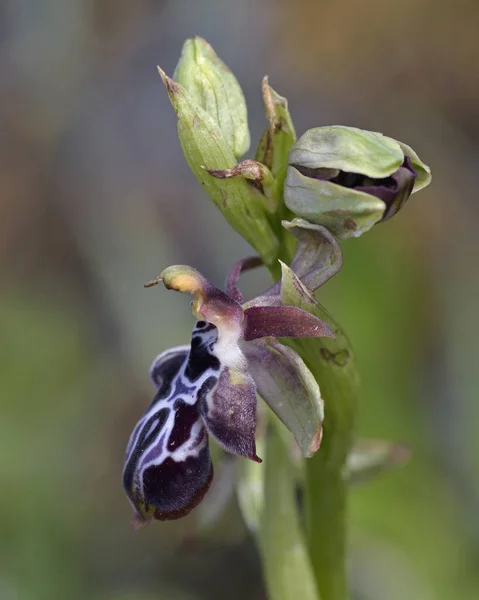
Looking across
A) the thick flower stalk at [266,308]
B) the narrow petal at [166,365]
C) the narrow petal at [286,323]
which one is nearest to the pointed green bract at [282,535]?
the thick flower stalk at [266,308]

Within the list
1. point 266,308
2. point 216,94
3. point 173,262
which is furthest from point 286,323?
point 173,262

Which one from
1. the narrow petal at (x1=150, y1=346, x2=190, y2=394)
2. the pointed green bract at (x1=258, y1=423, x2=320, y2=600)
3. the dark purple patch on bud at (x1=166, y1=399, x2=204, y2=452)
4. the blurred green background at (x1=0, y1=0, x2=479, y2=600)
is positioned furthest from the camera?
the blurred green background at (x1=0, y1=0, x2=479, y2=600)

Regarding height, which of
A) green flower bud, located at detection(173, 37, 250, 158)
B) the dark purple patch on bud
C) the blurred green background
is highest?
green flower bud, located at detection(173, 37, 250, 158)

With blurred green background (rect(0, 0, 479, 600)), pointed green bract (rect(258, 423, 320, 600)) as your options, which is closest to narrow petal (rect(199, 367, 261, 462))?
pointed green bract (rect(258, 423, 320, 600))

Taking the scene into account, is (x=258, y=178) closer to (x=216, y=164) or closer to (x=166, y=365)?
(x=216, y=164)

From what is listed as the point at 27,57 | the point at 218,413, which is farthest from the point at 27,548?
the point at 27,57

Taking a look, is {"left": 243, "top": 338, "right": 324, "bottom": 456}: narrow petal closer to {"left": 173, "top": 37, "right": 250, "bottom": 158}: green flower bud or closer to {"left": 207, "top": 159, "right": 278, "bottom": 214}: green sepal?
{"left": 207, "top": 159, "right": 278, "bottom": 214}: green sepal
